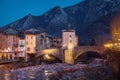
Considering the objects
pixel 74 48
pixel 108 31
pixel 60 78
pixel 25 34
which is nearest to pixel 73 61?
pixel 74 48

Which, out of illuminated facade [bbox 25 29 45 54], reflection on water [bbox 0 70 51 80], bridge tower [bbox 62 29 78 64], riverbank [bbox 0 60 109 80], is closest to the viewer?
reflection on water [bbox 0 70 51 80]

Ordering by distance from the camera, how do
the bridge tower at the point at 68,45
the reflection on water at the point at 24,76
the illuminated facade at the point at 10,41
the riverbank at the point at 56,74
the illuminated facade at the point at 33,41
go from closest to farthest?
the reflection on water at the point at 24,76 → the riverbank at the point at 56,74 → the bridge tower at the point at 68,45 → the illuminated facade at the point at 10,41 → the illuminated facade at the point at 33,41

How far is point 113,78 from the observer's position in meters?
60.0

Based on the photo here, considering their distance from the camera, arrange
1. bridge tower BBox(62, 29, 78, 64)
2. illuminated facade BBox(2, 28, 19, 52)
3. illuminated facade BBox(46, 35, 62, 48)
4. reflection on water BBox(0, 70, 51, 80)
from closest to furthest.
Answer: reflection on water BBox(0, 70, 51, 80) → bridge tower BBox(62, 29, 78, 64) → illuminated facade BBox(2, 28, 19, 52) → illuminated facade BBox(46, 35, 62, 48)

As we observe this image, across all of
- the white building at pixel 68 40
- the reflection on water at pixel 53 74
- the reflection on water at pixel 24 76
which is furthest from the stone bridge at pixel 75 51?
the reflection on water at pixel 24 76

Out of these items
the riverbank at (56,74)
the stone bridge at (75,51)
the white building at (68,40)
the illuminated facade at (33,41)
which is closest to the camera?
the riverbank at (56,74)

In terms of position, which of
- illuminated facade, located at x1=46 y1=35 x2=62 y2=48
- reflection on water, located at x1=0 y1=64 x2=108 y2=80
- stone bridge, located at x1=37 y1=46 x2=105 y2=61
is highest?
illuminated facade, located at x1=46 y1=35 x2=62 y2=48

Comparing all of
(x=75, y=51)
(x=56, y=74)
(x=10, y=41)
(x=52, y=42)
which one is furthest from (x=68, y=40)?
(x=56, y=74)

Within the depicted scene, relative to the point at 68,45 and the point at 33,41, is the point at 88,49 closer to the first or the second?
the point at 68,45

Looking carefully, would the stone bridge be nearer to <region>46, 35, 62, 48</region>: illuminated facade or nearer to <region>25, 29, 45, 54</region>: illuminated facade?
<region>25, 29, 45, 54</region>: illuminated facade

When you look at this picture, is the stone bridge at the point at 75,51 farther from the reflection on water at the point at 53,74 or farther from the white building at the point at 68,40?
the reflection on water at the point at 53,74

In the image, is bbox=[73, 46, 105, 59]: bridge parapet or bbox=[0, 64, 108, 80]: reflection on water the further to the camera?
bbox=[73, 46, 105, 59]: bridge parapet

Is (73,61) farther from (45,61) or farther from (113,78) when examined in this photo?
(113,78)

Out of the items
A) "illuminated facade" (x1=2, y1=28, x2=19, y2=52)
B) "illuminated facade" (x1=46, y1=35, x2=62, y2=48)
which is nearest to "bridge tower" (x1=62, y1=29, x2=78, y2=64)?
"illuminated facade" (x1=46, y1=35, x2=62, y2=48)
